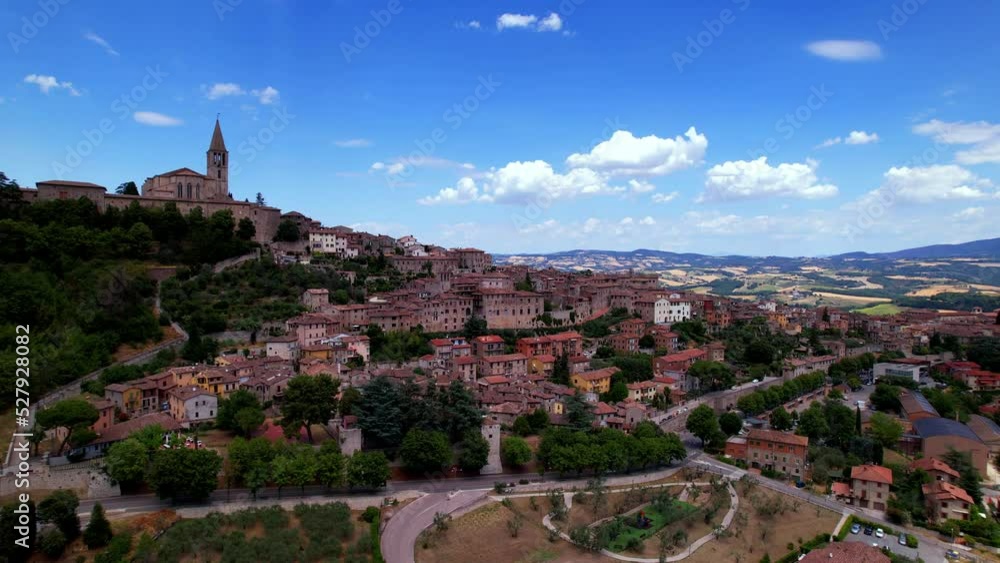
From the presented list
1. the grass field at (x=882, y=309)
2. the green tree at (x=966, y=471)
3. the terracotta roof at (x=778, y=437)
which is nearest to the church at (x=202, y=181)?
the terracotta roof at (x=778, y=437)

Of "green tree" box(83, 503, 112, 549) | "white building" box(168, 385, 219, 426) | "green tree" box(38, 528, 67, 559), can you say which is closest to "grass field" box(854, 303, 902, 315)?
"white building" box(168, 385, 219, 426)

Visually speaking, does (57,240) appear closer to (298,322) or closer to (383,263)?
(298,322)

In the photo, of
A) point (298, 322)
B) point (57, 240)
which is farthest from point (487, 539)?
point (57, 240)

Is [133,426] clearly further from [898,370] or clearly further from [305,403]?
[898,370]

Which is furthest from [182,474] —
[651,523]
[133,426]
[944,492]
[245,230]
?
[944,492]

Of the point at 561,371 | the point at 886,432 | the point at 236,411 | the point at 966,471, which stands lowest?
the point at 966,471
